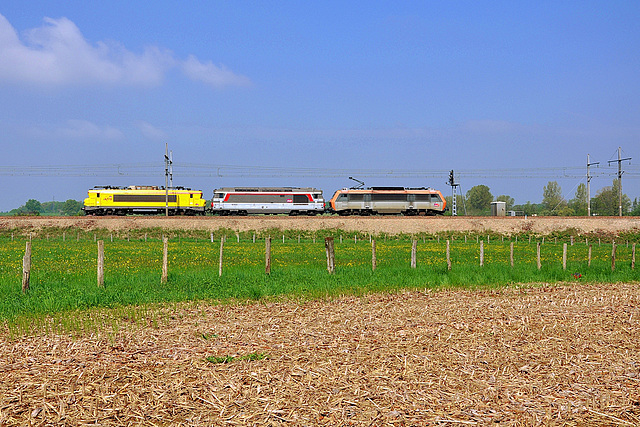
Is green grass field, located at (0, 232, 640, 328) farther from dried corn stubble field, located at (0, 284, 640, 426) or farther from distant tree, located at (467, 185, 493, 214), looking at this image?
distant tree, located at (467, 185, 493, 214)

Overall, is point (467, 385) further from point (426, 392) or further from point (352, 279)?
point (352, 279)

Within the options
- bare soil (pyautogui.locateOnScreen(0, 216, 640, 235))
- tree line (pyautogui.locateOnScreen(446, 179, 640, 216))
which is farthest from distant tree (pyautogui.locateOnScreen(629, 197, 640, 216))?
bare soil (pyautogui.locateOnScreen(0, 216, 640, 235))

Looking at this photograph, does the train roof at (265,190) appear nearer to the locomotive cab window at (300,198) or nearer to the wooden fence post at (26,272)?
the locomotive cab window at (300,198)

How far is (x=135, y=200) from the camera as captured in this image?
60812mm

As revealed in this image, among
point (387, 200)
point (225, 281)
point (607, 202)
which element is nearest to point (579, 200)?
point (607, 202)

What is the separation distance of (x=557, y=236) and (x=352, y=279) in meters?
40.8

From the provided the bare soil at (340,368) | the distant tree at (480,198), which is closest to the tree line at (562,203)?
the distant tree at (480,198)

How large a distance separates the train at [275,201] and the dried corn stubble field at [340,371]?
154ft

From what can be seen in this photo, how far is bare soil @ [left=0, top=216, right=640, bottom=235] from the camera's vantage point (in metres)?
53.1

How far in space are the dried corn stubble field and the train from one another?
46.8 meters

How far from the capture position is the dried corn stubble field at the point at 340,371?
680 cm

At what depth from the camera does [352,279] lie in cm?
1936

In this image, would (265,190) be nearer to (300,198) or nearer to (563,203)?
(300,198)

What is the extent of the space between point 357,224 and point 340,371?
45721mm
